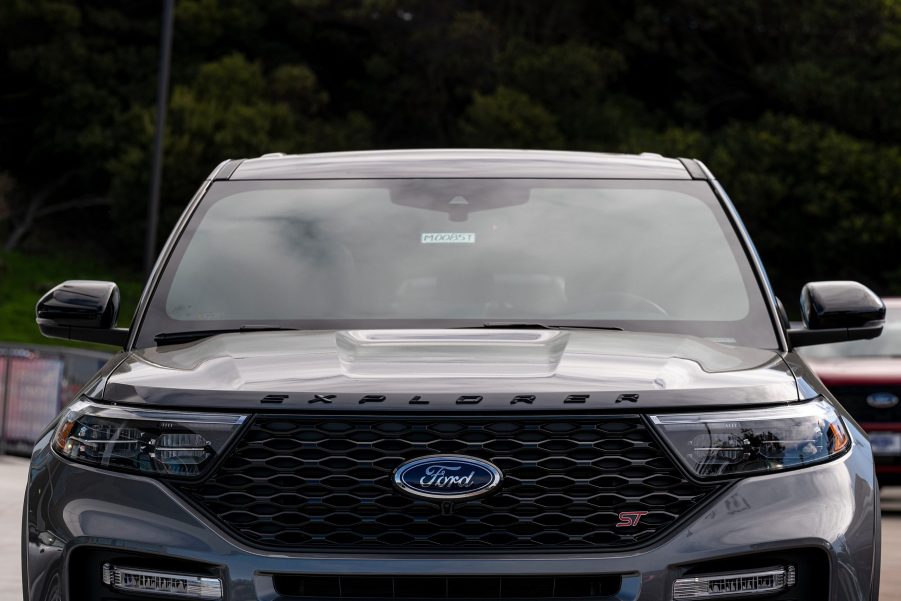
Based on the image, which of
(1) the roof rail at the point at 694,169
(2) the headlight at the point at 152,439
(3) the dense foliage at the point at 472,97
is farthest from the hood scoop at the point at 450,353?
(3) the dense foliage at the point at 472,97

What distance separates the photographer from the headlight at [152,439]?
371cm

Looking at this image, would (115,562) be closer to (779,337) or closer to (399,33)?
(779,337)

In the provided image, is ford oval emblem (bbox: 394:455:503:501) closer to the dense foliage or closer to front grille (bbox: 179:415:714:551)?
front grille (bbox: 179:415:714:551)

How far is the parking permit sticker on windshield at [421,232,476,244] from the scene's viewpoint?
5.01m

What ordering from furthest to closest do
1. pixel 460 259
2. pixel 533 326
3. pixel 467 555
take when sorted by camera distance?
pixel 460 259 < pixel 533 326 < pixel 467 555

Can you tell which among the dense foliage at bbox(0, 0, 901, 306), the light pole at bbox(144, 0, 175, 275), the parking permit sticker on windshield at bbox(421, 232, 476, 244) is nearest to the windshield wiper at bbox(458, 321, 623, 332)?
the parking permit sticker on windshield at bbox(421, 232, 476, 244)

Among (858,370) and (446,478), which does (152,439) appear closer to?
(446,478)

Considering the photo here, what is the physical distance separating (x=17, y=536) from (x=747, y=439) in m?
7.45

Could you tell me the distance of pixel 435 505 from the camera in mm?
3635

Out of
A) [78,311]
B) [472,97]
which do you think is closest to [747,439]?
[78,311]

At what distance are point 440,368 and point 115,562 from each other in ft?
2.76

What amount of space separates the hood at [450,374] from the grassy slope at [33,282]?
170ft

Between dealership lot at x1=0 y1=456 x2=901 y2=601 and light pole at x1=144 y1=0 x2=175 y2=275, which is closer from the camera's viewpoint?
dealership lot at x1=0 y1=456 x2=901 y2=601

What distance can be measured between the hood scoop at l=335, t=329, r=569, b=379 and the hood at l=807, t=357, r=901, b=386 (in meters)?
8.97
